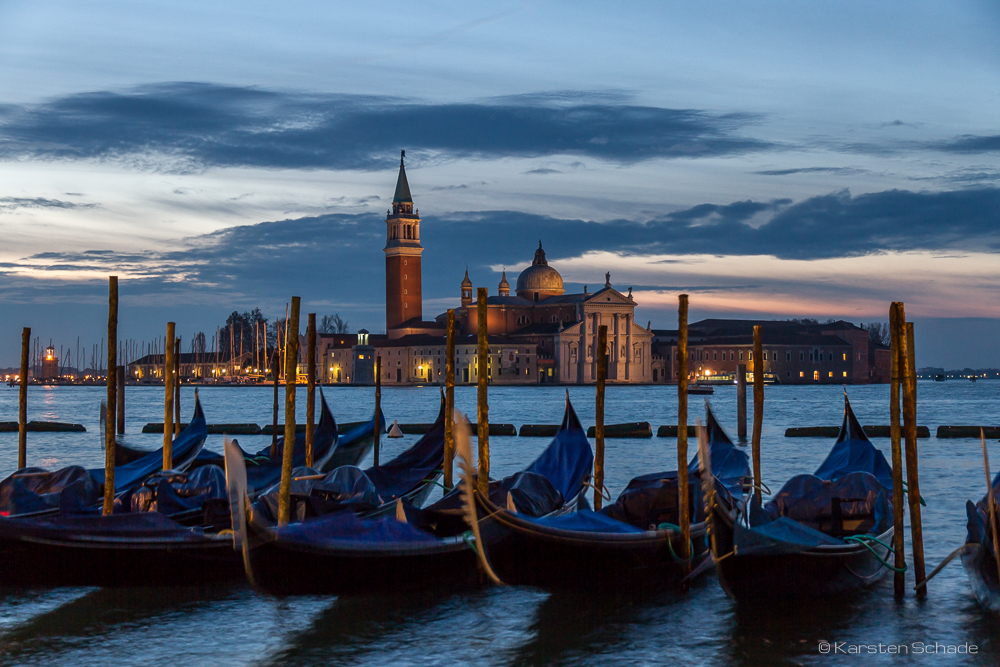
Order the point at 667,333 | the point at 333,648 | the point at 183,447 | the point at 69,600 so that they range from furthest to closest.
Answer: the point at 667,333, the point at 183,447, the point at 69,600, the point at 333,648

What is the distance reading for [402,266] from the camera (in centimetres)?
7712

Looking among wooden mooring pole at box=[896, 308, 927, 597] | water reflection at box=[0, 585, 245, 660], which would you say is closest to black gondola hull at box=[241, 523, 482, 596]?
water reflection at box=[0, 585, 245, 660]

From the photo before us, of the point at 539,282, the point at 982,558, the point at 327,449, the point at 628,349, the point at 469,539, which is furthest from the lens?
the point at 539,282

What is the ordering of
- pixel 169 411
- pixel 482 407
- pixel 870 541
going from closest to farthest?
pixel 870 541 → pixel 482 407 → pixel 169 411

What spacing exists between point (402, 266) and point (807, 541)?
234 feet

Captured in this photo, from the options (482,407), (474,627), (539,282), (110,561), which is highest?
(539,282)

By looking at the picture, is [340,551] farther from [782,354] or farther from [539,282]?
[782,354]

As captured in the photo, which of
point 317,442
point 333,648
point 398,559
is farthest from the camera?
point 317,442

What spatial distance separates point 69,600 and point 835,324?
84590 millimetres

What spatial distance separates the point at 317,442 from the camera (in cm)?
1281

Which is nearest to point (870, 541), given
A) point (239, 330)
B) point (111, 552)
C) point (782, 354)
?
point (111, 552)

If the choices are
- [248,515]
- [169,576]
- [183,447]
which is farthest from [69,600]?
[183,447]

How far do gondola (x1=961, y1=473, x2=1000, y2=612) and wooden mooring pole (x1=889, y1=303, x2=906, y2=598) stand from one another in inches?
15.1

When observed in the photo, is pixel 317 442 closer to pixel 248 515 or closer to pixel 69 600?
pixel 69 600
